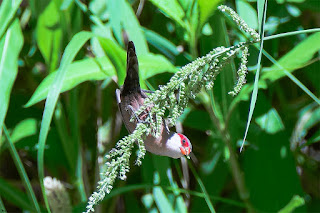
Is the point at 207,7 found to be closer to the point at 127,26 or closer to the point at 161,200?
the point at 127,26

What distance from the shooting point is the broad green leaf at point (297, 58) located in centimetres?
79

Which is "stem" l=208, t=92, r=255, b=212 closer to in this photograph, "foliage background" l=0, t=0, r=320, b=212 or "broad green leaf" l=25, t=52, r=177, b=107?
"foliage background" l=0, t=0, r=320, b=212

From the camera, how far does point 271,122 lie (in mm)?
905

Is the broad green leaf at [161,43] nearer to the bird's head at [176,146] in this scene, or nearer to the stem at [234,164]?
the stem at [234,164]

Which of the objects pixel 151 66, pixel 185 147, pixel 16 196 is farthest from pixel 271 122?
pixel 16 196

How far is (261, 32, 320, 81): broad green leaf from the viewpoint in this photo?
0.79 meters

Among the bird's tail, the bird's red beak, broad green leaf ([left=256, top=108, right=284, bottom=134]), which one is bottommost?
broad green leaf ([left=256, top=108, right=284, bottom=134])

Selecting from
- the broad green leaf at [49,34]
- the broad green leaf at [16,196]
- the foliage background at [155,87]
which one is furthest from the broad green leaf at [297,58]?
the broad green leaf at [16,196]

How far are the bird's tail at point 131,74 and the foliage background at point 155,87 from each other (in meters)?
0.11

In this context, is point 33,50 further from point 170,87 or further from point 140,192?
point 170,87

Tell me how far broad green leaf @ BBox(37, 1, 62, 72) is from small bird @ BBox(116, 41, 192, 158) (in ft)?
1.23

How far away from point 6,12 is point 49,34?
0.41ft

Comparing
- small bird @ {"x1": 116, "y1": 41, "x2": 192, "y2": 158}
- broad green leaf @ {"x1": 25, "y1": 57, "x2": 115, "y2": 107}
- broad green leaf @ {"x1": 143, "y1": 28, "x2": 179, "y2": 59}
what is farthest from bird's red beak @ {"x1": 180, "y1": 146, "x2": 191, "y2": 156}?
broad green leaf @ {"x1": 143, "y1": 28, "x2": 179, "y2": 59}

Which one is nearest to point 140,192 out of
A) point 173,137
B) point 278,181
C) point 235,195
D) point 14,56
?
point 235,195
